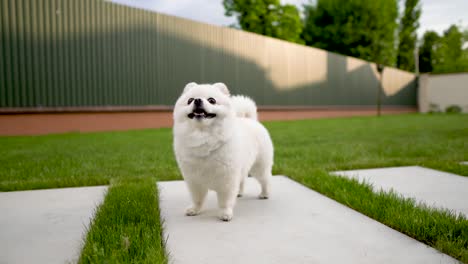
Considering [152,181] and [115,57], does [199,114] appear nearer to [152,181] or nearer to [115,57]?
[152,181]

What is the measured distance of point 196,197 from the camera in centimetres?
232

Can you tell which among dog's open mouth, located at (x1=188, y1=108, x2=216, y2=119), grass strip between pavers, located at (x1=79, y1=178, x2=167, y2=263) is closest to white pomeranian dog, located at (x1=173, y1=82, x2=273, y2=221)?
dog's open mouth, located at (x1=188, y1=108, x2=216, y2=119)

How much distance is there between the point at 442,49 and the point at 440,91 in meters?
16.3

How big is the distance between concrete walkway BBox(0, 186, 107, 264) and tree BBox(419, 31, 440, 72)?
4524 cm

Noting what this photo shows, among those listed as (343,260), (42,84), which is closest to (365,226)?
(343,260)

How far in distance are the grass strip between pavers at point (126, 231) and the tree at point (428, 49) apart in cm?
4525

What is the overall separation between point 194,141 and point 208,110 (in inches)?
8.5

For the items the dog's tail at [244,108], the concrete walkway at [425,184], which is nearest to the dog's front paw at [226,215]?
the dog's tail at [244,108]

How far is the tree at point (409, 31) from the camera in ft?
126

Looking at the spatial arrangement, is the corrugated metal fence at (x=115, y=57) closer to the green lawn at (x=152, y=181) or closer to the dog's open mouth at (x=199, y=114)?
the green lawn at (x=152, y=181)

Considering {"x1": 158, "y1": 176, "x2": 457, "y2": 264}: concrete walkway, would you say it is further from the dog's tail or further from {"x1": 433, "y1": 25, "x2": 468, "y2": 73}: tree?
{"x1": 433, "y1": 25, "x2": 468, "y2": 73}: tree

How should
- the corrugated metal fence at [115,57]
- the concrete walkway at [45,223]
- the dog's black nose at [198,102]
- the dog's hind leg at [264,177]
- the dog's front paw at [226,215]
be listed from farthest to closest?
the corrugated metal fence at [115,57], the dog's hind leg at [264,177], the dog's front paw at [226,215], the dog's black nose at [198,102], the concrete walkway at [45,223]

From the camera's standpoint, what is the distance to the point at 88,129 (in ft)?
32.7

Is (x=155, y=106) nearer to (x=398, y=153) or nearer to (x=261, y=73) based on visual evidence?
(x=261, y=73)
